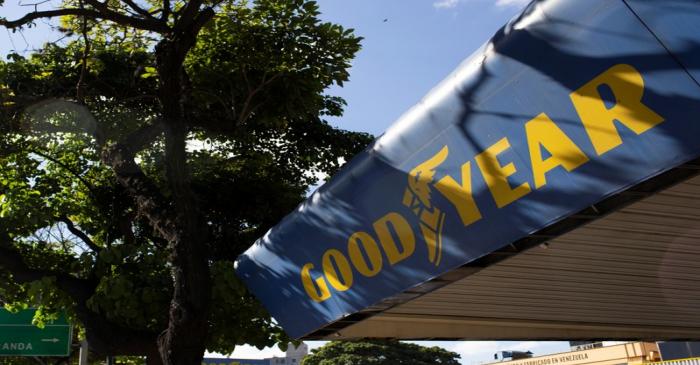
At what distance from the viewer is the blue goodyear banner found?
11.5 feet

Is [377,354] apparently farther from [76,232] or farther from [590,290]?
[590,290]

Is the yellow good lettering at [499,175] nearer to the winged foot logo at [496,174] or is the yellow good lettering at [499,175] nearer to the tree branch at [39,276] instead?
the winged foot logo at [496,174]

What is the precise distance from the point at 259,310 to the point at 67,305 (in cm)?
294

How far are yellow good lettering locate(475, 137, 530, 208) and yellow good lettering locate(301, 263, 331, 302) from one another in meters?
2.68

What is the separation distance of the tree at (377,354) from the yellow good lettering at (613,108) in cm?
4585

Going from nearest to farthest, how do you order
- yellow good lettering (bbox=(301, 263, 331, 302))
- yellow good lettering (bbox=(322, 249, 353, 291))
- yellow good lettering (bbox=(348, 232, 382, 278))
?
yellow good lettering (bbox=(348, 232, 382, 278)) → yellow good lettering (bbox=(322, 249, 353, 291)) → yellow good lettering (bbox=(301, 263, 331, 302))

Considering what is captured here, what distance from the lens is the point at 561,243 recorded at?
5281 mm

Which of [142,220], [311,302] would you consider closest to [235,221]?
[142,220]

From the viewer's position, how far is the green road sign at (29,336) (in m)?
12.6

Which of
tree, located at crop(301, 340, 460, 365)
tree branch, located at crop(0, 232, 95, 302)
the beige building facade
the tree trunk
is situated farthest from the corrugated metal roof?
tree, located at crop(301, 340, 460, 365)

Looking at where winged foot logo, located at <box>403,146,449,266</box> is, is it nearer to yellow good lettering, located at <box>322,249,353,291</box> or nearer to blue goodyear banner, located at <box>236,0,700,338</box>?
blue goodyear banner, located at <box>236,0,700,338</box>

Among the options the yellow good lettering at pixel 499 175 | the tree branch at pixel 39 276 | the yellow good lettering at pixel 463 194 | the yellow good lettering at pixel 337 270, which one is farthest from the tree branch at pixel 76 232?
the yellow good lettering at pixel 499 175

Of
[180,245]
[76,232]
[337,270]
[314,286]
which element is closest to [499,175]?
[337,270]

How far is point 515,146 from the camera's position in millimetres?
4277
